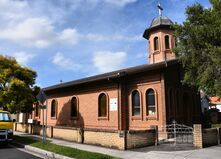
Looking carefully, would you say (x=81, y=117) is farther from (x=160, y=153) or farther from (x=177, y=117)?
(x=160, y=153)

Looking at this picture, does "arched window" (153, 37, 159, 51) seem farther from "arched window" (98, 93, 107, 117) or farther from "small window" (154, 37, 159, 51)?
"arched window" (98, 93, 107, 117)

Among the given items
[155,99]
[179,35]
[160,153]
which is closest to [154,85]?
[155,99]

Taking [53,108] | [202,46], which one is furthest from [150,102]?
[53,108]

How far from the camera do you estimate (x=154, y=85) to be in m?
19.5

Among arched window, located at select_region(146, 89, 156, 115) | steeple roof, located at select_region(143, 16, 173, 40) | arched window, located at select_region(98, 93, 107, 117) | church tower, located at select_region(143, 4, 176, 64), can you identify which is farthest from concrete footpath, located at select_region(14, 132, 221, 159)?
steeple roof, located at select_region(143, 16, 173, 40)

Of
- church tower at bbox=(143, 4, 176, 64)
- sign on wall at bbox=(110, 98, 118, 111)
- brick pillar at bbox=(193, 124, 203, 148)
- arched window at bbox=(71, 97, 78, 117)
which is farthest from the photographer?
church tower at bbox=(143, 4, 176, 64)

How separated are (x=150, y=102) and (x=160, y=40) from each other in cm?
922

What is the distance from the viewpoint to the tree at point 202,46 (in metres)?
14.9

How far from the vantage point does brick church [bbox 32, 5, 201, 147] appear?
19.2m

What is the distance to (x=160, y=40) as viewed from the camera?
87.9 ft

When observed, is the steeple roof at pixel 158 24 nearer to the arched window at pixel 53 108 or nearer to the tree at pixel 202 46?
the tree at pixel 202 46

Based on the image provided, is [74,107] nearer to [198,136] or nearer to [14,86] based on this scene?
[14,86]

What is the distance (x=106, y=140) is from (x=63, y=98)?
46.2ft

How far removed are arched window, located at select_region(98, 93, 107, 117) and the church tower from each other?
23.6 ft
